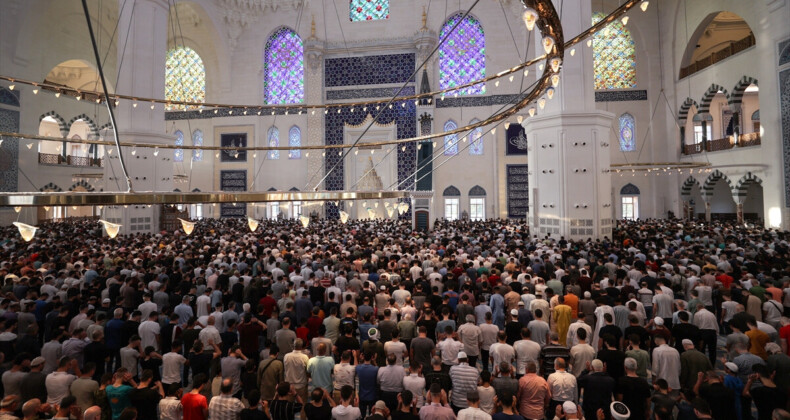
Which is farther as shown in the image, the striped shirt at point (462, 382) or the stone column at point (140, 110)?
the stone column at point (140, 110)

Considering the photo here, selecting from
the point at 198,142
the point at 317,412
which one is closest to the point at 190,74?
the point at 198,142

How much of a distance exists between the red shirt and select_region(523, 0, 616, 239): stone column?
10.5m

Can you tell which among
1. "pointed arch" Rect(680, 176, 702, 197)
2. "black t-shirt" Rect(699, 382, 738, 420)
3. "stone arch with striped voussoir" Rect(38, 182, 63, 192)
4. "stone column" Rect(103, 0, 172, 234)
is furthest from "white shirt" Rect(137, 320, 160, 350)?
"pointed arch" Rect(680, 176, 702, 197)

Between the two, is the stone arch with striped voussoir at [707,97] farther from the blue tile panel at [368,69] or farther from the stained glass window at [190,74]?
the stained glass window at [190,74]

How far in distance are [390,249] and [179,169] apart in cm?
1893

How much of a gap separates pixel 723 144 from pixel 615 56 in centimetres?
656

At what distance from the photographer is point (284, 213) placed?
21.8 metres

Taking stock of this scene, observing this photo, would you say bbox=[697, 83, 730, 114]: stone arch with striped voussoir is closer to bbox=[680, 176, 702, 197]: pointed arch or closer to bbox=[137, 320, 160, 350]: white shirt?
bbox=[680, 176, 702, 197]: pointed arch

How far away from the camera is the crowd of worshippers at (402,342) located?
3145 millimetres

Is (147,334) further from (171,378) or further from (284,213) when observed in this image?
(284,213)

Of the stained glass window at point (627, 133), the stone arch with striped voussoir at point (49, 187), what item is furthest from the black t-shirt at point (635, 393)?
the stone arch with striped voussoir at point (49, 187)

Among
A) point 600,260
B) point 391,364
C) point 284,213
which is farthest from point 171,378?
point 284,213

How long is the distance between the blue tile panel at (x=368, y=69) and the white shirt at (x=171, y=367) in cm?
1958

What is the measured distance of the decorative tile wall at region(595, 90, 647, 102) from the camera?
20.1 meters
